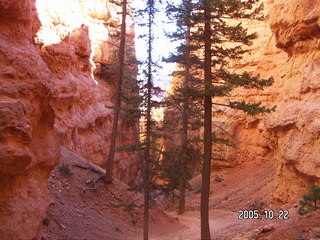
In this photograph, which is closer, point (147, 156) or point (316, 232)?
point (316, 232)

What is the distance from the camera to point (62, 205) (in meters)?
14.1

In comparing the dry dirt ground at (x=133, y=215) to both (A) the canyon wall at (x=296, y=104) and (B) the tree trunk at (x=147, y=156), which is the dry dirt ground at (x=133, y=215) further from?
(A) the canyon wall at (x=296, y=104)

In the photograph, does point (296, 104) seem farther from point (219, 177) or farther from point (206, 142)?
point (219, 177)

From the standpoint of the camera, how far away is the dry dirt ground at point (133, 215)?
11280mm

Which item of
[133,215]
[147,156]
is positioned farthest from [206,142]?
[133,215]

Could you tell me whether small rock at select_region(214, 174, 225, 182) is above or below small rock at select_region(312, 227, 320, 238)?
below

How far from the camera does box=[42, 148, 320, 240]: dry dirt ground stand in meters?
11.3

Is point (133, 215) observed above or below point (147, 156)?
below

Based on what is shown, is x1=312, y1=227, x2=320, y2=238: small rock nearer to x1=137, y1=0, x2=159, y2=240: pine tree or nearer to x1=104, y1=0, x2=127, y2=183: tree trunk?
x1=137, y1=0, x2=159, y2=240: pine tree

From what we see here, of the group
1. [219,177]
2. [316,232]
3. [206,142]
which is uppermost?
[206,142]

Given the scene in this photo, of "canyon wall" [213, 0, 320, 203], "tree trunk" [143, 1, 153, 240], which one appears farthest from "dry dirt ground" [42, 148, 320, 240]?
"canyon wall" [213, 0, 320, 203]

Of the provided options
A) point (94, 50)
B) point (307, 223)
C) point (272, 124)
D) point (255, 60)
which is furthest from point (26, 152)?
point (94, 50)

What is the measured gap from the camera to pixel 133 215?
1756 cm

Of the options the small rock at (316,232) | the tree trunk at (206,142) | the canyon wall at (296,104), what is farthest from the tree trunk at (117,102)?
the small rock at (316,232)
